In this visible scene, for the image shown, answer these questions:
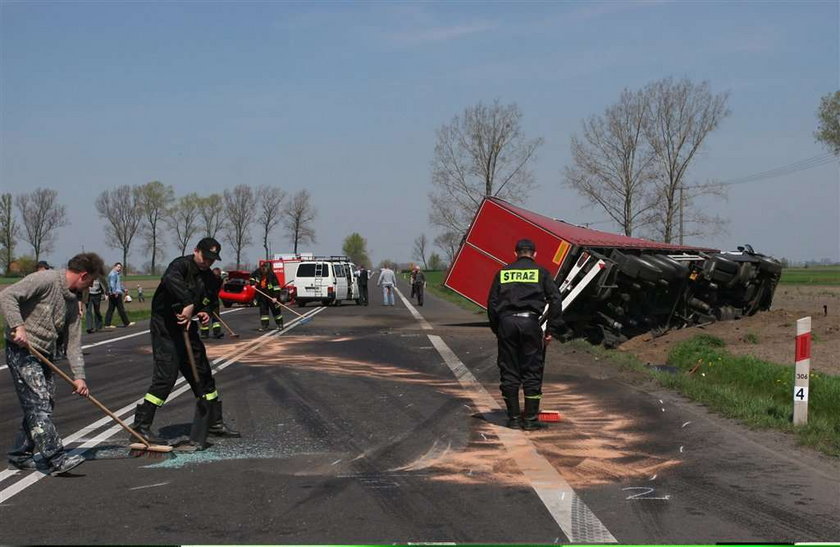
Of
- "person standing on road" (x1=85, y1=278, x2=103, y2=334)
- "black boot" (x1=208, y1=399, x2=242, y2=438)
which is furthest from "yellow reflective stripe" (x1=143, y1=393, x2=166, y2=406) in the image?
"person standing on road" (x1=85, y1=278, x2=103, y2=334)

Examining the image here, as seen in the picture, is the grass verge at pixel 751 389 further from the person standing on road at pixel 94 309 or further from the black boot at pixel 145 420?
the person standing on road at pixel 94 309

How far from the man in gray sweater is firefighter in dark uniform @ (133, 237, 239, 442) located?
2.88 ft

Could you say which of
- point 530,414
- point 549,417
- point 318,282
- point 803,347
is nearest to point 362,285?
point 318,282

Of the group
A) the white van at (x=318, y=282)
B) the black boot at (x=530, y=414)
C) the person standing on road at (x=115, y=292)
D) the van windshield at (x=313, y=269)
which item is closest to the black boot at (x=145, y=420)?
the black boot at (x=530, y=414)

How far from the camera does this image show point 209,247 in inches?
302

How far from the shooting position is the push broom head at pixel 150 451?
7.10 m

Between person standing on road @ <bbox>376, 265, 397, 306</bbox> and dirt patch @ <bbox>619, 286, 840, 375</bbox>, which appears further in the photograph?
person standing on road @ <bbox>376, 265, 397, 306</bbox>

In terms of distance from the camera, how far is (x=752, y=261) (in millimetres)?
21938

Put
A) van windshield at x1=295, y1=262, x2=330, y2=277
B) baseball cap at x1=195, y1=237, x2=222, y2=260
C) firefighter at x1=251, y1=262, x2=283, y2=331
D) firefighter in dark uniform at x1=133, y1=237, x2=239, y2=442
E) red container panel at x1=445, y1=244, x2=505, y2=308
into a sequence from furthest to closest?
van windshield at x1=295, y1=262, x2=330, y2=277 < firefighter at x1=251, y1=262, x2=283, y2=331 < red container panel at x1=445, y1=244, x2=505, y2=308 < baseball cap at x1=195, y1=237, x2=222, y2=260 < firefighter in dark uniform at x1=133, y1=237, x2=239, y2=442

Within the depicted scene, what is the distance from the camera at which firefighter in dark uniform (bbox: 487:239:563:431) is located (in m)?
8.33

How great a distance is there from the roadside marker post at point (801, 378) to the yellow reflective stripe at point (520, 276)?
8.88 ft

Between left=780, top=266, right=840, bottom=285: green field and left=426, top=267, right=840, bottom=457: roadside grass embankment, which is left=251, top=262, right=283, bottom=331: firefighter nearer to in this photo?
left=426, top=267, right=840, bottom=457: roadside grass embankment

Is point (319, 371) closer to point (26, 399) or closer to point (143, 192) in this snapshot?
point (26, 399)

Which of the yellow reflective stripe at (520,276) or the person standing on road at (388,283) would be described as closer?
the yellow reflective stripe at (520,276)
